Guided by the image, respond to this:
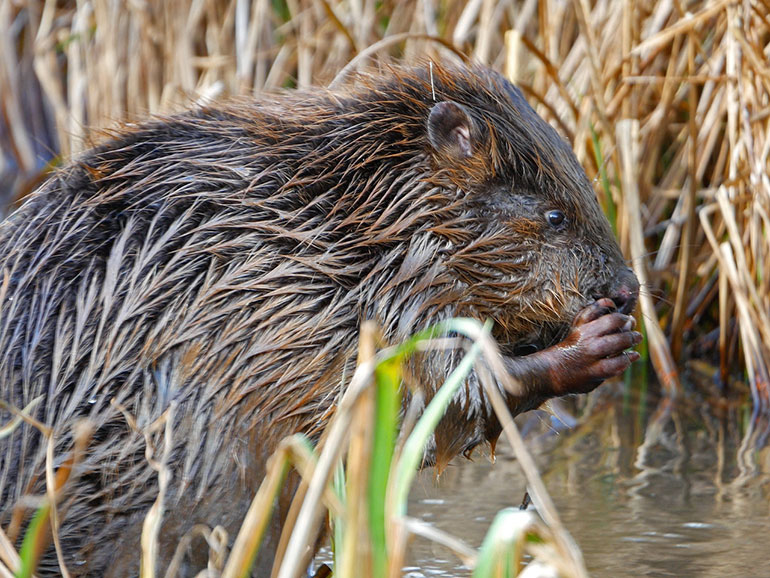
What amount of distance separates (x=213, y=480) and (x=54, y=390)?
1.22ft

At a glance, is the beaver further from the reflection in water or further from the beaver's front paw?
the reflection in water

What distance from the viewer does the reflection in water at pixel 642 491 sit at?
2.56 meters

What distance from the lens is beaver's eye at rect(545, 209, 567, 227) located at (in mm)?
2639

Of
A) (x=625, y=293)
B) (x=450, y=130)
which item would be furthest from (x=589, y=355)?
(x=450, y=130)

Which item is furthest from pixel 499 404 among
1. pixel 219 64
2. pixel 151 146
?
pixel 219 64

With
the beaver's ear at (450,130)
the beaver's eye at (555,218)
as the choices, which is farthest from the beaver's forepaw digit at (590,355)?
the beaver's ear at (450,130)

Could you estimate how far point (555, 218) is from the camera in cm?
264

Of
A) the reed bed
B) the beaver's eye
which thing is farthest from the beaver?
the reed bed

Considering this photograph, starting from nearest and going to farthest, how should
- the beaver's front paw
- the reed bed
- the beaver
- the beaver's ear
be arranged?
the beaver
the beaver's front paw
the beaver's ear
the reed bed

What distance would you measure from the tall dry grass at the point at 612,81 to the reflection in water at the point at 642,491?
33cm

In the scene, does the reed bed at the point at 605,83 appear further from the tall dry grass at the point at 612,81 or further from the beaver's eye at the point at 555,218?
the beaver's eye at the point at 555,218

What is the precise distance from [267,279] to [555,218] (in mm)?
738

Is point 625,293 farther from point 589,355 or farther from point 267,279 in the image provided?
point 267,279

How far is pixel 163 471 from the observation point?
1.71m
